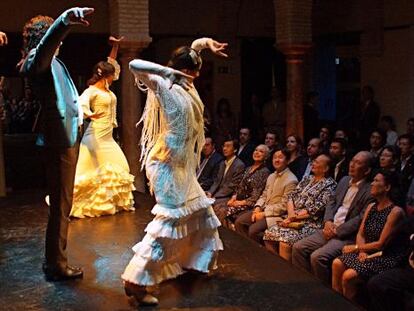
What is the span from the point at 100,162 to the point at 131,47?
9.63 feet

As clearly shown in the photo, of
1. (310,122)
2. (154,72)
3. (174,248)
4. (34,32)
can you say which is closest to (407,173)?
(174,248)

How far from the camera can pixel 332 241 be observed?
545cm

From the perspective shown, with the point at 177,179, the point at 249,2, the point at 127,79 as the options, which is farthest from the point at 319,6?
the point at 177,179

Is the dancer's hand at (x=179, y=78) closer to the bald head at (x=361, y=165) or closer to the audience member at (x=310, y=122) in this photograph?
the bald head at (x=361, y=165)

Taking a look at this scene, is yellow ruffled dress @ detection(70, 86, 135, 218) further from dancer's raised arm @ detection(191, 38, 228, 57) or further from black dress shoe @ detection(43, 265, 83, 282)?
dancer's raised arm @ detection(191, 38, 228, 57)

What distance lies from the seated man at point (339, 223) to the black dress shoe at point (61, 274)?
1.92 meters

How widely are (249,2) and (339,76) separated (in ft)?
7.59

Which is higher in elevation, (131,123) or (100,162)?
(131,123)

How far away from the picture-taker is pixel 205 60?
12.9 m

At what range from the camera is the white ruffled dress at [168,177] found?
12.8 ft

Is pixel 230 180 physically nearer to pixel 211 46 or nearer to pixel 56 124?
pixel 211 46

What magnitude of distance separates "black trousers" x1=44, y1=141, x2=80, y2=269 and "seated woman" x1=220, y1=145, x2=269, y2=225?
A: 9.66 ft

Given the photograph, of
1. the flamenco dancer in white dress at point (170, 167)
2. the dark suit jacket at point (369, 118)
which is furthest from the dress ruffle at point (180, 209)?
the dark suit jacket at point (369, 118)

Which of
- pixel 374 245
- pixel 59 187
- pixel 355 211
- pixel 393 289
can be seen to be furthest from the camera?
pixel 355 211
